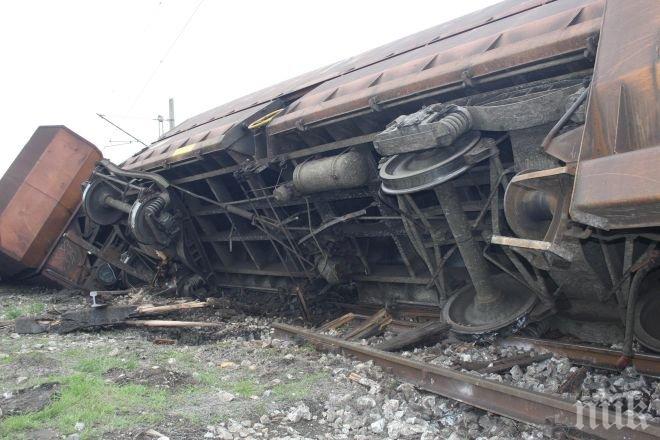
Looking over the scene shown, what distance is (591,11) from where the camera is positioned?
3.48m

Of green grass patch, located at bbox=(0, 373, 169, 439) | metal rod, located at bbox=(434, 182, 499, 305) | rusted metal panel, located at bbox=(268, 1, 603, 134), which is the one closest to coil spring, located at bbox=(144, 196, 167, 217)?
rusted metal panel, located at bbox=(268, 1, 603, 134)

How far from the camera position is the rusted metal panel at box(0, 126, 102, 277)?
28.6 feet

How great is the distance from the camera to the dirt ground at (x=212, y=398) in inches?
114

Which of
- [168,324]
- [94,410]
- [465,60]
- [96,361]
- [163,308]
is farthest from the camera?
[163,308]

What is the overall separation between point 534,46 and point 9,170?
8467 millimetres

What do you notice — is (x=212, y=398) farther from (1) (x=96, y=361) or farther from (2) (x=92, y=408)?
(1) (x=96, y=361)

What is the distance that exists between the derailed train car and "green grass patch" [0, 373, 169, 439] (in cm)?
216

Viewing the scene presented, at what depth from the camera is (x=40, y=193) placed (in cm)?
888

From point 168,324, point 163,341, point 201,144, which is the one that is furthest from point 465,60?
point 168,324

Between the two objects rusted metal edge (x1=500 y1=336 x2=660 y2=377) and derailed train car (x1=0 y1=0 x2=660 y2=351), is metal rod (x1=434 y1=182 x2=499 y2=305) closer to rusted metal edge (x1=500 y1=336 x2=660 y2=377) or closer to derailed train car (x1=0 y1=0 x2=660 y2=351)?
derailed train car (x1=0 y1=0 x2=660 y2=351)

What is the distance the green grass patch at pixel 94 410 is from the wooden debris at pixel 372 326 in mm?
2001

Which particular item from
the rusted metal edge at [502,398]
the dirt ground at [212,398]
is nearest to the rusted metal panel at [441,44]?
the rusted metal edge at [502,398]

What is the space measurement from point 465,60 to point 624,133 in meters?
1.93

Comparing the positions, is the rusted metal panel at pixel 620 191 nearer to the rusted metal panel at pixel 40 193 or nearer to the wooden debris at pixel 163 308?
the wooden debris at pixel 163 308
